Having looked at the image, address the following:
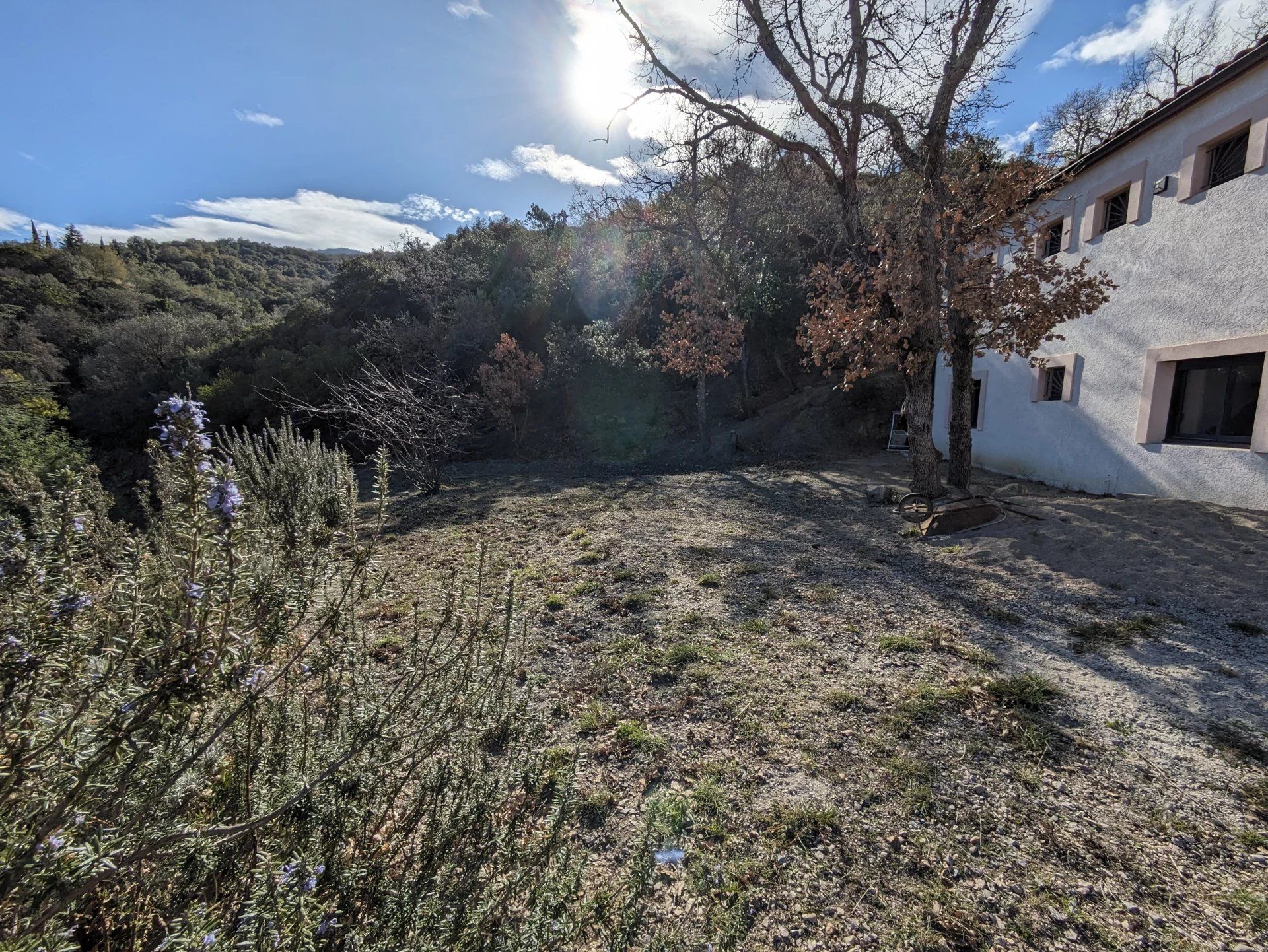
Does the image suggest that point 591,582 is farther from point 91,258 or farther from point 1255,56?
point 91,258

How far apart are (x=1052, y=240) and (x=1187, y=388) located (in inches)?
166

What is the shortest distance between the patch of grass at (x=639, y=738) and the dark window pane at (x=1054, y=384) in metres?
9.70

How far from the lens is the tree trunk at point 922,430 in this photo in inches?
261

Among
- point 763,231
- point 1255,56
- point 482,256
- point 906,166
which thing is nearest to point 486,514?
point 906,166

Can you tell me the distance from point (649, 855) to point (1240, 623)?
15.5ft

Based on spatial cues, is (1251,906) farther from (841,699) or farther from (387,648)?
(387,648)

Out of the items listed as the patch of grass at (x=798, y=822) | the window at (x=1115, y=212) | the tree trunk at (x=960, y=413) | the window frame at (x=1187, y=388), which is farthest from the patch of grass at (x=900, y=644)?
the window at (x=1115, y=212)

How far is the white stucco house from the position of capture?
5660mm

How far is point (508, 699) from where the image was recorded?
2.22m

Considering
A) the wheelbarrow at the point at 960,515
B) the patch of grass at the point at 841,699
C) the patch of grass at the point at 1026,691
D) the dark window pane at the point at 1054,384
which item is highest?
the dark window pane at the point at 1054,384

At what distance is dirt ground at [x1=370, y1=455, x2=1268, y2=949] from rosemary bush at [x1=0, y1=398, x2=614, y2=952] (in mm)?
566

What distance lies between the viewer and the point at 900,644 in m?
3.48

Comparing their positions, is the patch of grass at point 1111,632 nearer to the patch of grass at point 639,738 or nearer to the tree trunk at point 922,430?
the patch of grass at point 639,738

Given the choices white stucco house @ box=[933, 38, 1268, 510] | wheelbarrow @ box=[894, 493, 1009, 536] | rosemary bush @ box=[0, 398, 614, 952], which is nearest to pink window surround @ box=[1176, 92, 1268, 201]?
white stucco house @ box=[933, 38, 1268, 510]
